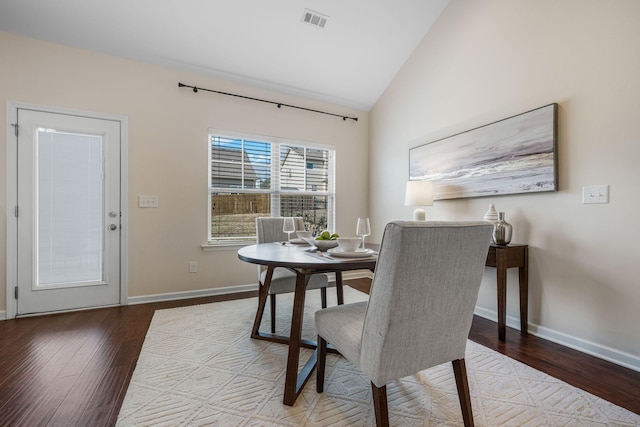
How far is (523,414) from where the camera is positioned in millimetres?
1388

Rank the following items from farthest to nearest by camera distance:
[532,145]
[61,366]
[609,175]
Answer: [532,145], [609,175], [61,366]

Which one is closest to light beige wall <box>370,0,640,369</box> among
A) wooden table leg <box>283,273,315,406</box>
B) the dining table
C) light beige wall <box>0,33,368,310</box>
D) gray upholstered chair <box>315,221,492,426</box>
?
gray upholstered chair <box>315,221,492,426</box>

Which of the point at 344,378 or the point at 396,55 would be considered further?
the point at 396,55

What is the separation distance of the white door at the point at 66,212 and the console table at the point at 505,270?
3489 mm

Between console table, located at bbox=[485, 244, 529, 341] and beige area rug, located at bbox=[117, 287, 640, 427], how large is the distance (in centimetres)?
35

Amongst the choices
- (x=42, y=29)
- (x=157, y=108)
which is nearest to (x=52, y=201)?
(x=157, y=108)

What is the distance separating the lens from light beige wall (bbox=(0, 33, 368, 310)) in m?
2.69

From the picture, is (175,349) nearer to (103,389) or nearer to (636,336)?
(103,389)

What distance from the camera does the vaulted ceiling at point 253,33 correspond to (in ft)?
8.55

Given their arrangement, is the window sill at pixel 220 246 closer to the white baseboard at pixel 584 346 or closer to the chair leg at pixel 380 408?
the chair leg at pixel 380 408

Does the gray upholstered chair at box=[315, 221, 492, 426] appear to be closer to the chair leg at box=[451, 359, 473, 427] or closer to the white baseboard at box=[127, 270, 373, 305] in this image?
the chair leg at box=[451, 359, 473, 427]

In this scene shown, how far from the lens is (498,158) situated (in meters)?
2.58

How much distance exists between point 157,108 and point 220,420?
3025 millimetres

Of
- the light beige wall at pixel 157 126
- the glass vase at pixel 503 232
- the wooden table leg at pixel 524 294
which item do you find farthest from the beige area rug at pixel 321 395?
the light beige wall at pixel 157 126
